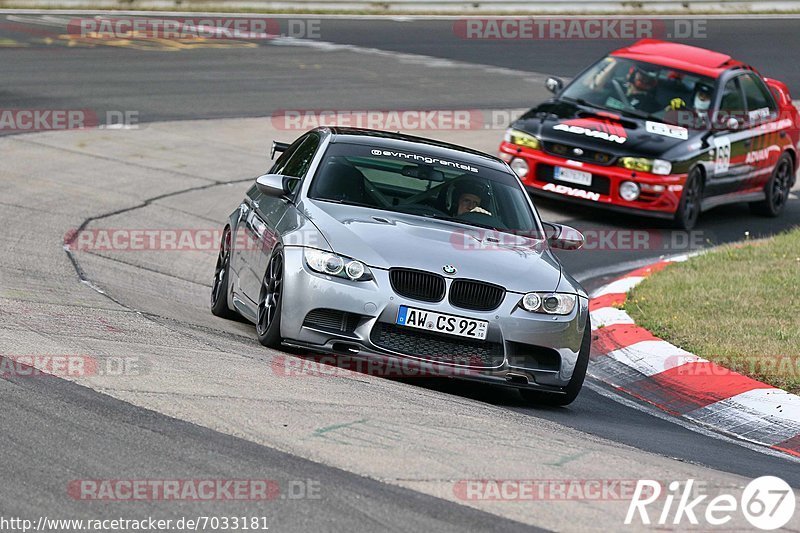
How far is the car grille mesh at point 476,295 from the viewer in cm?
738

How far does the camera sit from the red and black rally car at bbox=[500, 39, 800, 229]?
14.1m

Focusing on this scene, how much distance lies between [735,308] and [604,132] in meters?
4.57

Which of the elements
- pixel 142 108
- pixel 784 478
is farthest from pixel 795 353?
pixel 142 108

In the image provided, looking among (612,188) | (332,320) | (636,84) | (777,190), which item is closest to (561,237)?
(332,320)

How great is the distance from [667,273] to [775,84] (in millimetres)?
6284

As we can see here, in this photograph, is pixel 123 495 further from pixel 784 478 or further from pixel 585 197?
pixel 585 197

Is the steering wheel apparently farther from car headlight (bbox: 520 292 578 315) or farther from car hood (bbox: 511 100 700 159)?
car headlight (bbox: 520 292 578 315)

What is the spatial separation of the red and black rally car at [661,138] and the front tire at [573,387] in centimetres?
643
